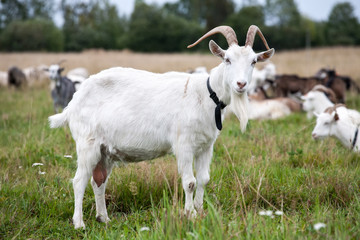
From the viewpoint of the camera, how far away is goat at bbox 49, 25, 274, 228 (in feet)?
10.9

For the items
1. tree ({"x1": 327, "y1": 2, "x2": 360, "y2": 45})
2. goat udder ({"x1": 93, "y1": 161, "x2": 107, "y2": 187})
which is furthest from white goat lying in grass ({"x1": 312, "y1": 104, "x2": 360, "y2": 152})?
tree ({"x1": 327, "y1": 2, "x2": 360, "y2": 45})

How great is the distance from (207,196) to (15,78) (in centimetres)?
1420

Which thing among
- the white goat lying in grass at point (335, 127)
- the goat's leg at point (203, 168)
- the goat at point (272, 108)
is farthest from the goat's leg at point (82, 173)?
the goat at point (272, 108)

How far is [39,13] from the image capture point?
56.6 m

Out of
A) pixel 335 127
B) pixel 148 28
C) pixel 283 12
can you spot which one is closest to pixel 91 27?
pixel 148 28

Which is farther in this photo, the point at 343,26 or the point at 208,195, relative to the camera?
the point at 343,26

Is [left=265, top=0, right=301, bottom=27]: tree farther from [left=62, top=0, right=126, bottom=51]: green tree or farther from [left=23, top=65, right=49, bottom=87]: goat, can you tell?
[left=23, top=65, right=49, bottom=87]: goat

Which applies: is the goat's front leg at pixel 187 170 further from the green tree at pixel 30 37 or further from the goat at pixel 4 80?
the green tree at pixel 30 37

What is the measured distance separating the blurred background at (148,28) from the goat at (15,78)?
24836 millimetres

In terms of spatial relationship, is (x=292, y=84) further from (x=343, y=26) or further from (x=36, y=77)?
(x=343, y=26)

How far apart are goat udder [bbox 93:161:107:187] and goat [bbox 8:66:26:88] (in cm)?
1265

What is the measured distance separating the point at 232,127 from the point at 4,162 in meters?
4.02

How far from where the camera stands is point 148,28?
46.8 meters

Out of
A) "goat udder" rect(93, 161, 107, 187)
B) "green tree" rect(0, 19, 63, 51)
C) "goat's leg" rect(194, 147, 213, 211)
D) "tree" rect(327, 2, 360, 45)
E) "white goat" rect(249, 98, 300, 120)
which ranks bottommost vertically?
"white goat" rect(249, 98, 300, 120)
